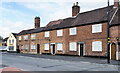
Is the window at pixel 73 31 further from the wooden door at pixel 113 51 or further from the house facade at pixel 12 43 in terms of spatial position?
the house facade at pixel 12 43

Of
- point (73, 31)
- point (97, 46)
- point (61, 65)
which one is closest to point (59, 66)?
point (61, 65)

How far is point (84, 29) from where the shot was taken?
24.7 m

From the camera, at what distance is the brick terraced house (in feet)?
68.3

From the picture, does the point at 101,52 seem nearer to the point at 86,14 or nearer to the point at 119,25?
the point at 119,25

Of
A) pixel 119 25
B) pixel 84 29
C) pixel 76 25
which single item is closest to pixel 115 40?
pixel 119 25

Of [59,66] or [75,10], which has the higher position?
[75,10]

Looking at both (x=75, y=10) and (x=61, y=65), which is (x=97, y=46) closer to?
(x=61, y=65)

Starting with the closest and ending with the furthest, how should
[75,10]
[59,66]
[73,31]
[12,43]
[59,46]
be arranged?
[59,66], [73,31], [59,46], [75,10], [12,43]

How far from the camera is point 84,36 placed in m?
24.6

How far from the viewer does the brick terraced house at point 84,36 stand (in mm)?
20828

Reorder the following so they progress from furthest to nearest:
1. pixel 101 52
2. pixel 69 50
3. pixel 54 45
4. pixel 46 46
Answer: pixel 46 46 → pixel 54 45 → pixel 69 50 → pixel 101 52

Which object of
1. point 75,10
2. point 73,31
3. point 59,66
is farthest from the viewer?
point 75,10

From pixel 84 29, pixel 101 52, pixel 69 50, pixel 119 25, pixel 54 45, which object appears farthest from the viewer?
pixel 54 45

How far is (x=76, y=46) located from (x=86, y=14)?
272 inches
